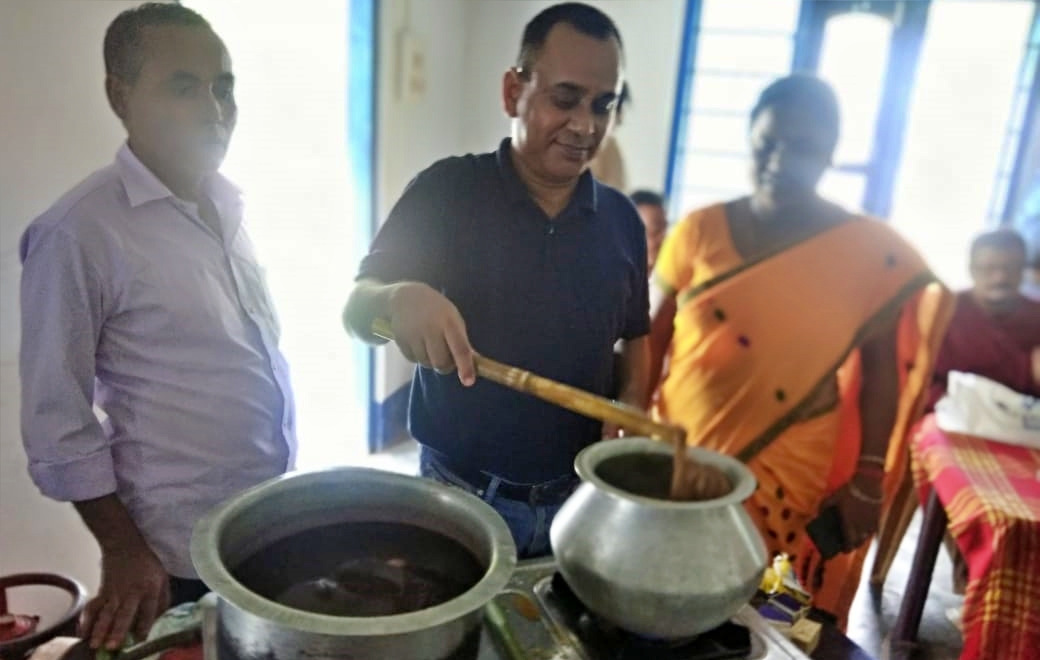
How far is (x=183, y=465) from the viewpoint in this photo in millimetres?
1152

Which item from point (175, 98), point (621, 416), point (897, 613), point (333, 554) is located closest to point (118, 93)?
point (175, 98)

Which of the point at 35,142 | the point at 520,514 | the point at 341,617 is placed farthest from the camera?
the point at 35,142

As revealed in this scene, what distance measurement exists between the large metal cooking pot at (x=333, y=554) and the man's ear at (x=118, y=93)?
2.37 feet

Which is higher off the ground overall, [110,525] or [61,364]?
[61,364]

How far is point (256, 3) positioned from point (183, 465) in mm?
1625

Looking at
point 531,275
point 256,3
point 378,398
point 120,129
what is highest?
point 256,3

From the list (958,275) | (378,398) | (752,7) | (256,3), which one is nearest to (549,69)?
(256,3)

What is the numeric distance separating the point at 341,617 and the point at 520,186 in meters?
0.77

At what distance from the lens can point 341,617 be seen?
58cm

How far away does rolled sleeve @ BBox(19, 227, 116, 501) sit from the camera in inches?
39.0

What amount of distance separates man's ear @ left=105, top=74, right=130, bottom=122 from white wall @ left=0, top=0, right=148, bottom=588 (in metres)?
0.39

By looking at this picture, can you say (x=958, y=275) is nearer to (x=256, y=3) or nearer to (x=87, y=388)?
(x=256, y=3)

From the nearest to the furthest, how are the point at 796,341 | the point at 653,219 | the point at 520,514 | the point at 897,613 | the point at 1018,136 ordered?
the point at 520,514 < the point at 796,341 < the point at 897,613 < the point at 653,219 < the point at 1018,136

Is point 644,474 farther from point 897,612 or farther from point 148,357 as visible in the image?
point 897,612
